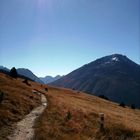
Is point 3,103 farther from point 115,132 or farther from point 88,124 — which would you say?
point 115,132

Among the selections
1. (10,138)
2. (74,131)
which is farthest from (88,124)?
(10,138)

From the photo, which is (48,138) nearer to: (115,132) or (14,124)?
(14,124)

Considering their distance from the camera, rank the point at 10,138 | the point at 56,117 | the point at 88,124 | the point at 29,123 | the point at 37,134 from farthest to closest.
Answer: the point at 56,117 < the point at 88,124 < the point at 29,123 < the point at 37,134 < the point at 10,138

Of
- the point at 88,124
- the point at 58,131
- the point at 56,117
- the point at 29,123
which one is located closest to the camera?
the point at 58,131

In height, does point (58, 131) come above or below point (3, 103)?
below

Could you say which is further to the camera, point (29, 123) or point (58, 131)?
point (29, 123)

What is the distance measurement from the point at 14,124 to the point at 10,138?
13.8 ft

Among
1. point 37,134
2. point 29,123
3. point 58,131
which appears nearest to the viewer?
point 37,134

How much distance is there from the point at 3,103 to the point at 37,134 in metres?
10.8

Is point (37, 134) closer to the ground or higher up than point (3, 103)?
closer to the ground

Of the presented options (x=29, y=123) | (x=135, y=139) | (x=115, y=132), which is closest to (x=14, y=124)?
(x=29, y=123)

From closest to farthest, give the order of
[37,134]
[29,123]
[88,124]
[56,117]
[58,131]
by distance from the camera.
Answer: [37,134] < [58,131] < [29,123] < [88,124] < [56,117]

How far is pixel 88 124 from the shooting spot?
25.7 meters

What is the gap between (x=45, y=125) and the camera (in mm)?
22453
